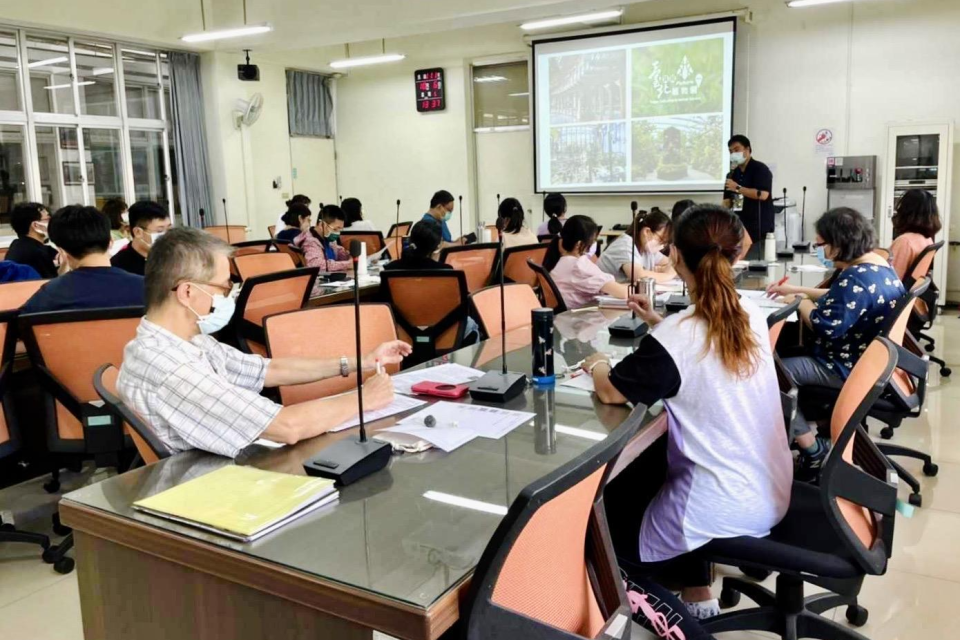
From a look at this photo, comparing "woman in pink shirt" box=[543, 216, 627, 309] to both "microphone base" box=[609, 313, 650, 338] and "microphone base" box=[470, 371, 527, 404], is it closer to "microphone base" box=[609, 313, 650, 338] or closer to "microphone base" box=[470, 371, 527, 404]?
"microphone base" box=[609, 313, 650, 338]

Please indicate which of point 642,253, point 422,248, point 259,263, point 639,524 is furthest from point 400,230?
point 639,524

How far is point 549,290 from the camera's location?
12.7 feet

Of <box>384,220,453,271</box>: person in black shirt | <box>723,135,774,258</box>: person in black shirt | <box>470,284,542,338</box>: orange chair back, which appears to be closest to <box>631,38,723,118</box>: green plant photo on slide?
<box>723,135,774,258</box>: person in black shirt

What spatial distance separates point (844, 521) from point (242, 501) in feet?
4.18

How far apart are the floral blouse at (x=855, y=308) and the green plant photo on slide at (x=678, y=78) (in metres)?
5.57

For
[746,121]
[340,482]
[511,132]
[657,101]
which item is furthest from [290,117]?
[340,482]

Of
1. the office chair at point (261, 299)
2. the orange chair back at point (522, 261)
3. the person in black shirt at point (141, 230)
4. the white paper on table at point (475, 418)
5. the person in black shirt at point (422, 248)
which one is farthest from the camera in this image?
the orange chair back at point (522, 261)

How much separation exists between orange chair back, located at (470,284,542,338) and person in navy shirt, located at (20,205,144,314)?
52.8 inches

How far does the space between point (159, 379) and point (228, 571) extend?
59 centimetres

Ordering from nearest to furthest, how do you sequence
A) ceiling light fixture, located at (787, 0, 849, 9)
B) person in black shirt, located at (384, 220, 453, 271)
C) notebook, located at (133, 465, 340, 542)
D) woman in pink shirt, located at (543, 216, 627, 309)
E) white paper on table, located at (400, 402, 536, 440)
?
1. notebook, located at (133, 465, 340, 542)
2. white paper on table, located at (400, 402, 536, 440)
3. woman in pink shirt, located at (543, 216, 627, 309)
4. person in black shirt, located at (384, 220, 453, 271)
5. ceiling light fixture, located at (787, 0, 849, 9)

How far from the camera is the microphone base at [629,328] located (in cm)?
276

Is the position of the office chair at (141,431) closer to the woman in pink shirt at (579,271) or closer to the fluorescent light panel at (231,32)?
the woman in pink shirt at (579,271)

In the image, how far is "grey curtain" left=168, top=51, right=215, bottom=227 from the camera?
866cm

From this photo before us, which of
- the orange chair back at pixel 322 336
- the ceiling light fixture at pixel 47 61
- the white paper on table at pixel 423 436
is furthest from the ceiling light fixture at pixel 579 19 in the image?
the white paper on table at pixel 423 436
